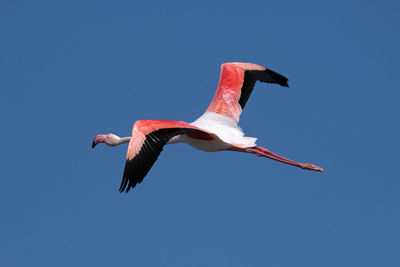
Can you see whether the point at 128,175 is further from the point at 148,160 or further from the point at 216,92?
the point at 216,92

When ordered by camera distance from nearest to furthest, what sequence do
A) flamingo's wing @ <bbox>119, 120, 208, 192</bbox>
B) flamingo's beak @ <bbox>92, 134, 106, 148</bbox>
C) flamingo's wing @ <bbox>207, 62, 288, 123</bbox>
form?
1. flamingo's wing @ <bbox>119, 120, 208, 192</bbox>
2. flamingo's beak @ <bbox>92, 134, 106, 148</bbox>
3. flamingo's wing @ <bbox>207, 62, 288, 123</bbox>

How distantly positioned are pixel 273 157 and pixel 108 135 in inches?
154

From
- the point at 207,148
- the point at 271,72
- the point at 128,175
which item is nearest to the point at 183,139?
the point at 207,148

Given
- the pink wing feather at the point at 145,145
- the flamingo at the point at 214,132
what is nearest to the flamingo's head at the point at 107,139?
the flamingo at the point at 214,132

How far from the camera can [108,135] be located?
1498cm

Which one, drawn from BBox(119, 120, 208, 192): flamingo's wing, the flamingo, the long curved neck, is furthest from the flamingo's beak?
BBox(119, 120, 208, 192): flamingo's wing

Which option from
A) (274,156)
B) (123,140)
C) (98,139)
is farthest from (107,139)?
(274,156)

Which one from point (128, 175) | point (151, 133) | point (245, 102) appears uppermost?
point (245, 102)

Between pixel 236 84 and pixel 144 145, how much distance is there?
468cm

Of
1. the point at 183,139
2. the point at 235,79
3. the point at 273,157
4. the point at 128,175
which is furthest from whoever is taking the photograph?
the point at 235,79

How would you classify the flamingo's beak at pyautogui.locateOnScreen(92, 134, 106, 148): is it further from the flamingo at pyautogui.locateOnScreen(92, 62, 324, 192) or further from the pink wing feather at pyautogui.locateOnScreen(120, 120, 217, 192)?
the pink wing feather at pyautogui.locateOnScreen(120, 120, 217, 192)

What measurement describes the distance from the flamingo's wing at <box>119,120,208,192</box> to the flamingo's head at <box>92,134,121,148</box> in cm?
288

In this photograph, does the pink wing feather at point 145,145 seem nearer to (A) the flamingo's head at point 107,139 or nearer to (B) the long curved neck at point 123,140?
(B) the long curved neck at point 123,140

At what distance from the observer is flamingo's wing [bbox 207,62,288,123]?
15281 millimetres
